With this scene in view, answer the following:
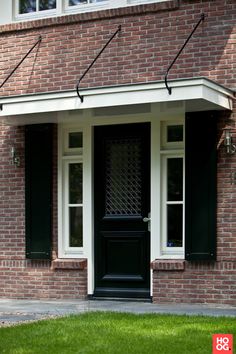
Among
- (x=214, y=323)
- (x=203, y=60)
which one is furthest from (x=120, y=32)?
(x=214, y=323)

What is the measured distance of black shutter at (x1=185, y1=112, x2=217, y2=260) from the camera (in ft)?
35.8

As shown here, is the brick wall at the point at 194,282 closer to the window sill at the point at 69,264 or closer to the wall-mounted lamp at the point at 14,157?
the window sill at the point at 69,264

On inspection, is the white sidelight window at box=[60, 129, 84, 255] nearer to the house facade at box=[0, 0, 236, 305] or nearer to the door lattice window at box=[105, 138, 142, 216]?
the house facade at box=[0, 0, 236, 305]

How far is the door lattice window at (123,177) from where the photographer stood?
11742 millimetres

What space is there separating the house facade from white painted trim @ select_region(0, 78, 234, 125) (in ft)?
0.05

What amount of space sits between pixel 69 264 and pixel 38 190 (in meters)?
1.30

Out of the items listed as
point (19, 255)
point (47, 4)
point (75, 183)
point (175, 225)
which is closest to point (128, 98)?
point (175, 225)

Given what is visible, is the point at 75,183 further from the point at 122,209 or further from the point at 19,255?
the point at 19,255

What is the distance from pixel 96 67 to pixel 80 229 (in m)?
2.54

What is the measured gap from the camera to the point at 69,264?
11953mm

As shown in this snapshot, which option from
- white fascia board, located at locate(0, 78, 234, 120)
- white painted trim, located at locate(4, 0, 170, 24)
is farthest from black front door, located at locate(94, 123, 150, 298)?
white painted trim, located at locate(4, 0, 170, 24)

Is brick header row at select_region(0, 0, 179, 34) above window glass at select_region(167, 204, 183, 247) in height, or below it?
above

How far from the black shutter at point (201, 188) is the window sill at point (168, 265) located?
151 mm

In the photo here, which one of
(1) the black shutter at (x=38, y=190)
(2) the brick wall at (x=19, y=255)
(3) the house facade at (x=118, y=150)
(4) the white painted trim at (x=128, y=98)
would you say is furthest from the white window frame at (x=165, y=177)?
(1) the black shutter at (x=38, y=190)
